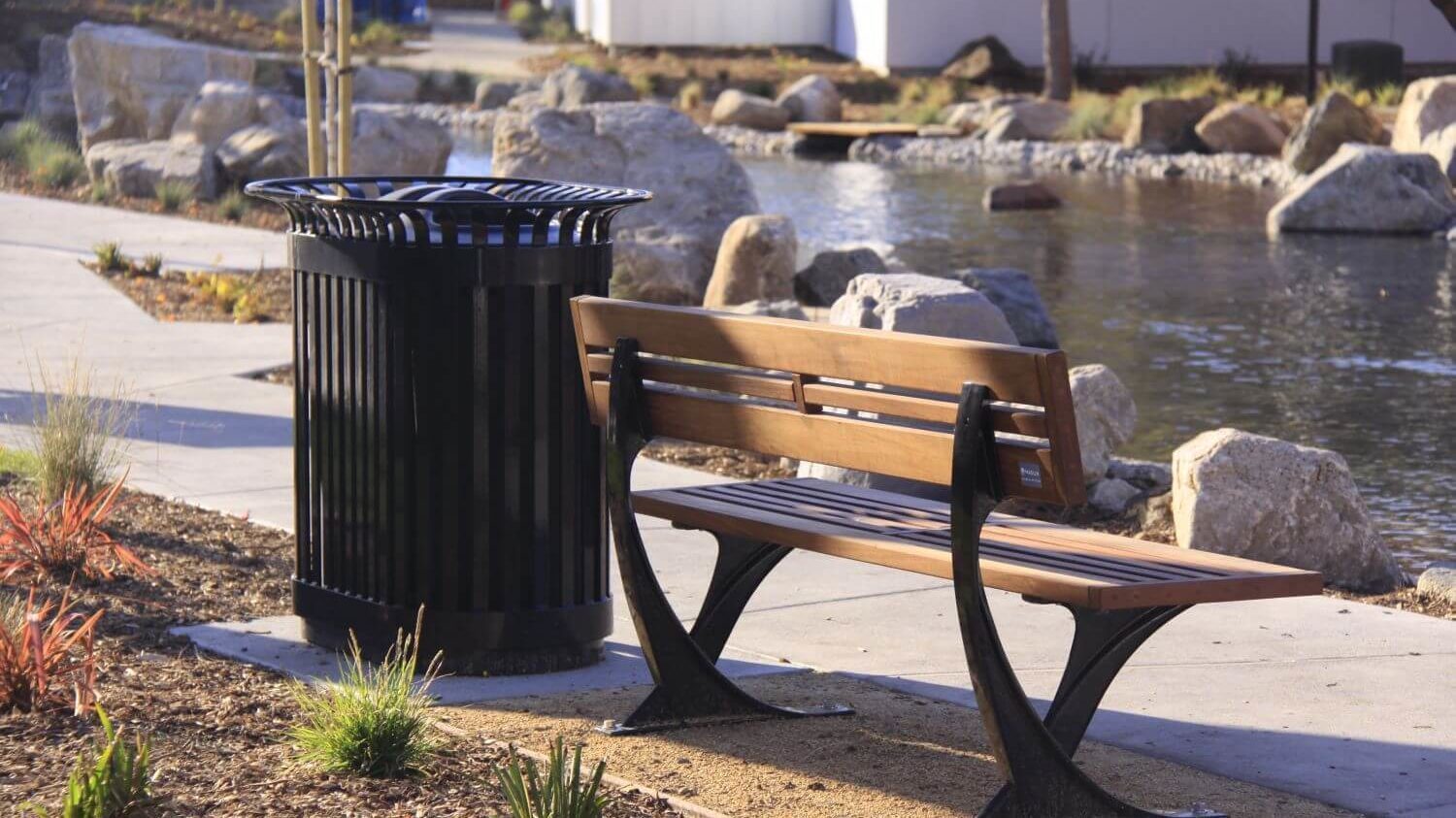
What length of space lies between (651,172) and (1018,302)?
13.5 feet

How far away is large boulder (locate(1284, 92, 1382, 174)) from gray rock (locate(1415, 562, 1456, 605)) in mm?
23278

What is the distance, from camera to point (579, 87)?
37125 mm

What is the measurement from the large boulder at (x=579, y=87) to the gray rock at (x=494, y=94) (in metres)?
4.82

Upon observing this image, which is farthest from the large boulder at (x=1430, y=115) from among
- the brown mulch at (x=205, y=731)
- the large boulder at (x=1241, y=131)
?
the brown mulch at (x=205, y=731)

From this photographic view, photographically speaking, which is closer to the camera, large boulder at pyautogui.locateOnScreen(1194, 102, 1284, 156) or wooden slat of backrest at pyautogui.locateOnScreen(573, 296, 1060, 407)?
wooden slat of backrest at pyautogui.locateOnScreen(573, 296, 1060, 407)

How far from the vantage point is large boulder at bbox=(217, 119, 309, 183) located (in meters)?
21.4

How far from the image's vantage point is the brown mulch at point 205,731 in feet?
14.3

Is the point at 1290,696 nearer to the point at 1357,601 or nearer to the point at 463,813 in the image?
the point at 1357,601

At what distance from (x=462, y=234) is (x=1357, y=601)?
11.0 feet

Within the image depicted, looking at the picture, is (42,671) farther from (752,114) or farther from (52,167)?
(752,114)

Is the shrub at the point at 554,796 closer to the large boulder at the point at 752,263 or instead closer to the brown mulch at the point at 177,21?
the large boulder at the point at 752,263

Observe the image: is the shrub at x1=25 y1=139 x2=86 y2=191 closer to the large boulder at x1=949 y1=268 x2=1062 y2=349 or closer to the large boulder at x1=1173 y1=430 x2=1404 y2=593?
the large boulder at x1=949 y1=268 x2=1062 y2=349

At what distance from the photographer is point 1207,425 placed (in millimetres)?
11281

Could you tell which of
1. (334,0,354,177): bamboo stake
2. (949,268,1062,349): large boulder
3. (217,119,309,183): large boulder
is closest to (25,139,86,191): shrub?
(217,119,309,183): large boulder
